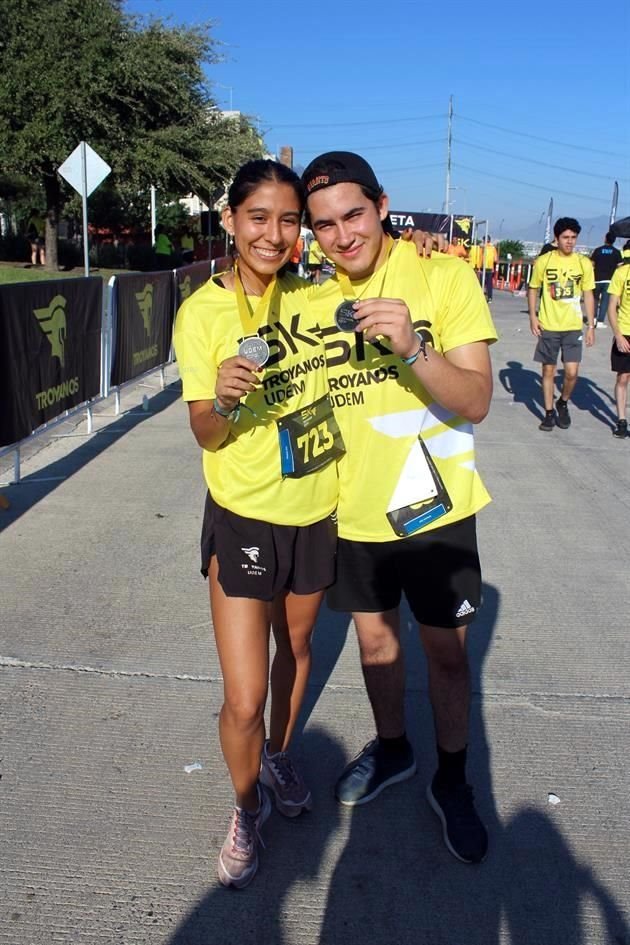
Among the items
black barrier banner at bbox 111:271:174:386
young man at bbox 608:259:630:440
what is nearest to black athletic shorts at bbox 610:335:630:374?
young man at bbox 608:259:630:440

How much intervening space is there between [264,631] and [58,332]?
15.7ft

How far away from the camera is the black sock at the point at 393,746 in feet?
9.64

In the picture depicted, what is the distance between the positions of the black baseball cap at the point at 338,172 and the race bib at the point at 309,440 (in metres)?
0.61

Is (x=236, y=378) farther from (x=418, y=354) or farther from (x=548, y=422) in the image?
(x=548, y=422)

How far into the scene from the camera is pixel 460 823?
8.54 feet

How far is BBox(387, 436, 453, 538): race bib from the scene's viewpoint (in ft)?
8.22

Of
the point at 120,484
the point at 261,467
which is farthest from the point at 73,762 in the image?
the point at 120,484

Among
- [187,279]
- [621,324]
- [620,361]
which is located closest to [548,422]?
[620,361]

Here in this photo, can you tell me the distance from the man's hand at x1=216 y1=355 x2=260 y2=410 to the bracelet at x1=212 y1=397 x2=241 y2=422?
0.08 meters

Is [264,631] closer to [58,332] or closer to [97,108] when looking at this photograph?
[58,332]

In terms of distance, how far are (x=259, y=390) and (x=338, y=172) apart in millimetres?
647

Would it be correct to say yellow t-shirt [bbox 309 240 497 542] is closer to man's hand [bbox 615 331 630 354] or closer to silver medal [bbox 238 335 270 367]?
silver medal [bbox 238 335 270 367]

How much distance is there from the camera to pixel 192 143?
27375mm

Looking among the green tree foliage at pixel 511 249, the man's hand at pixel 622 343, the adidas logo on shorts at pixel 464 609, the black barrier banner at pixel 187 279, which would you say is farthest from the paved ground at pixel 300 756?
the green tree foliage at pixel 511 249
